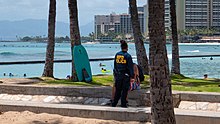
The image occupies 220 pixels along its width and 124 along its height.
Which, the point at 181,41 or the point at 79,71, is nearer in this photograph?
the point at 79,71

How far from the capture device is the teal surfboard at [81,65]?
12.9m

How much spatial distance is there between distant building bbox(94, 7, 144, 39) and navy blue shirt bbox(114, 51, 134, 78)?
129m

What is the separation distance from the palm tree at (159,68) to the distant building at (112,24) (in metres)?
132

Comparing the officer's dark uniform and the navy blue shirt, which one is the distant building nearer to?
the officer's dark uniform

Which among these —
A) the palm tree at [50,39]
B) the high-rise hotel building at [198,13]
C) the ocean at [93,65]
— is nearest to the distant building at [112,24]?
the high-rise hotel building at [198,13]

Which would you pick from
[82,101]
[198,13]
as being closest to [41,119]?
[82,101]

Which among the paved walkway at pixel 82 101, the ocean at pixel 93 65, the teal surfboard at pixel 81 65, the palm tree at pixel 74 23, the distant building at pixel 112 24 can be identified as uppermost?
the distant building at pixel 112 24

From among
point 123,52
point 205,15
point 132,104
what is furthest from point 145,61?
point 205,15

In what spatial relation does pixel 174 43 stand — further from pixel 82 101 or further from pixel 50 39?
pixel 82 101

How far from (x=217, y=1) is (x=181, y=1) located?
1426 cm

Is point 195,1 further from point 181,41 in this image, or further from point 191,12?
point 181,41

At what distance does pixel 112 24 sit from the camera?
15750 cm

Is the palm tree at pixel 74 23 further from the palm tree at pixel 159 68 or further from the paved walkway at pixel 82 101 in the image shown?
the palm tree at pixel 159 68

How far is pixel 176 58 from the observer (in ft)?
52.7
